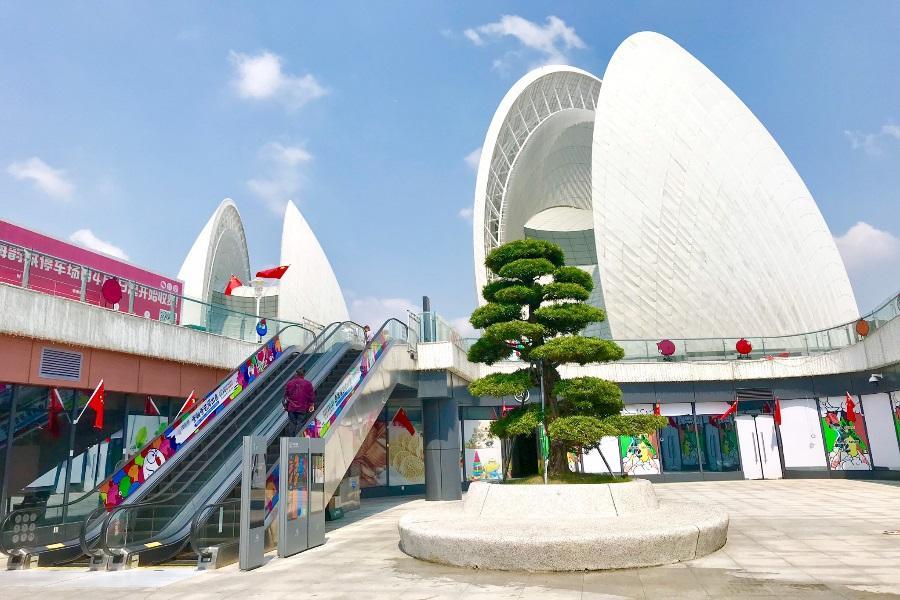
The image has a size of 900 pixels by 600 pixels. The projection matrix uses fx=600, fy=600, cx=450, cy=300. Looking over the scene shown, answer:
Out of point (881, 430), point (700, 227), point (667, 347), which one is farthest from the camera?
point (700, 227)

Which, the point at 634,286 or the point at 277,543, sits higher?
the point at 634,286

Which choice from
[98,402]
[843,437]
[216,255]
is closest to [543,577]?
[98,402]

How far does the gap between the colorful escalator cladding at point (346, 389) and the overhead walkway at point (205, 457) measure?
0.02 m

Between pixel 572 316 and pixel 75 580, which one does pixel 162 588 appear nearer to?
pixel 75 580

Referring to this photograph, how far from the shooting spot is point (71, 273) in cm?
1321

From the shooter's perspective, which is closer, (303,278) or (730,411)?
(730,411)

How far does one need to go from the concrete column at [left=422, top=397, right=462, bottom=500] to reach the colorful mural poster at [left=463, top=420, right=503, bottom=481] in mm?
4474

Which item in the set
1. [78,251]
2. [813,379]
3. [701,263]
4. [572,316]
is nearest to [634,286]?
[701,263]

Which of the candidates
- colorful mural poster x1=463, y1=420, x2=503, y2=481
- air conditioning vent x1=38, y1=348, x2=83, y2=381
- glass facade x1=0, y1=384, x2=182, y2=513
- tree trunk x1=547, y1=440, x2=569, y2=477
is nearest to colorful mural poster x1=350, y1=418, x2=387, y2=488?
colorful mural poster x1=463, y1=420, x2=503, y2=481

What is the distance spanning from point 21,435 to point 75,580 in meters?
6.47

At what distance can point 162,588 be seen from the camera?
7.52 metres

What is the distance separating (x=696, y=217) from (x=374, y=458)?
2282 cm

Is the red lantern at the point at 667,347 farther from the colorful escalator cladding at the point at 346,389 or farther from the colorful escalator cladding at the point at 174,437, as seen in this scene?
the colorful escalator cladding at the point at 174,437

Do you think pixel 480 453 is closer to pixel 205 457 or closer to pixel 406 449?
pixel 406 449
